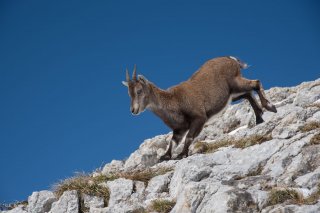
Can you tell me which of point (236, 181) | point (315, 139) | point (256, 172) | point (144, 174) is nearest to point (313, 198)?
point (236, 181)

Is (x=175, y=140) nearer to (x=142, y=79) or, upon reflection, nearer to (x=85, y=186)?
(x=142, y=79)

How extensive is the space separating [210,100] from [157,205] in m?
6.40

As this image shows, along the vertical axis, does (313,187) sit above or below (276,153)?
below

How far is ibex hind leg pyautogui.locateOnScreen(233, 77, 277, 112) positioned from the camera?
1811 centimetres

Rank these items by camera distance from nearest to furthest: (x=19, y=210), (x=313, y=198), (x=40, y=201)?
(x=313, y=198) < (x=40, y=201) < (x=19, y=210)

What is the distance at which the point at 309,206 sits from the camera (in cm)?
872

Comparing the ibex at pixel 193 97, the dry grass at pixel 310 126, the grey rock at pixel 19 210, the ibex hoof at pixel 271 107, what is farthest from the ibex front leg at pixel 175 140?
the grey rock at pixel 19 210

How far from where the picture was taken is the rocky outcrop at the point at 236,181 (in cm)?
954

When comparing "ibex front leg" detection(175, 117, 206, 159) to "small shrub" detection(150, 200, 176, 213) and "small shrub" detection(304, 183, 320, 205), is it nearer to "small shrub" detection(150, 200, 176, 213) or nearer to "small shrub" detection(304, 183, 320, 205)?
"small shrub" detection(150, 200, 176, 213)

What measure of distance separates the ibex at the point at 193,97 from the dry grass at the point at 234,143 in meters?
0.46

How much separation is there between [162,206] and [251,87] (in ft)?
27.0

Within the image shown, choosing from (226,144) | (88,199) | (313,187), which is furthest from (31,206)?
(313,187)

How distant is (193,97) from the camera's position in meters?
16.7

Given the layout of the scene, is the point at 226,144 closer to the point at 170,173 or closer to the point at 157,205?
the point at 170,173
